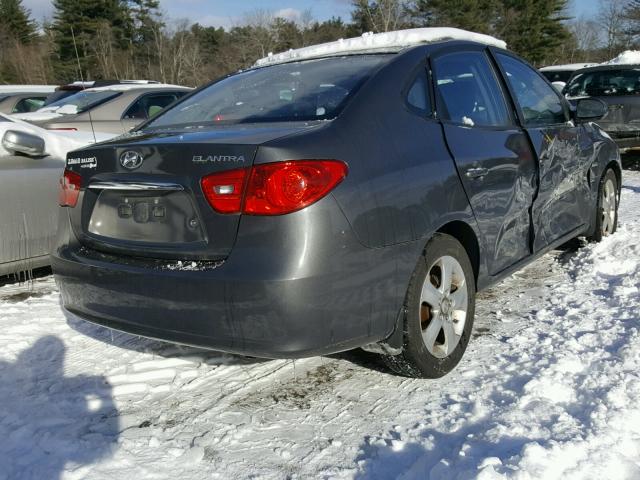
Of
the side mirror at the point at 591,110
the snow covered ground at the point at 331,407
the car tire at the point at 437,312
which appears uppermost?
the side mirror at the point at 591,110

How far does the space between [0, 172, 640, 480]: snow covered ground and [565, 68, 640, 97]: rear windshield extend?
714 centimetres

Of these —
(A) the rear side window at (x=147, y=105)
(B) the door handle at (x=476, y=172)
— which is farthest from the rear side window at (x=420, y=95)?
(A) the rear side window at (x=147, y=105)

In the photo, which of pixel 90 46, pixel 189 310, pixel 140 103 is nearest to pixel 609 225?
pixel 189 310

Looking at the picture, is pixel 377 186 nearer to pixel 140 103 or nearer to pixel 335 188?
pixel 335 188

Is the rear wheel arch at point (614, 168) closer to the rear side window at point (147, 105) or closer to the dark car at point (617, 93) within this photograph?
the dark car at point (617, 93)

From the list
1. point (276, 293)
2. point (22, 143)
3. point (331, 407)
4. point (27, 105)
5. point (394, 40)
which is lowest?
point (331, 407)

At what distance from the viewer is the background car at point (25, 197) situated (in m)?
4.38

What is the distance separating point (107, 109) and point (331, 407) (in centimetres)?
586

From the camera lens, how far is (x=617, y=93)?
9.84 m

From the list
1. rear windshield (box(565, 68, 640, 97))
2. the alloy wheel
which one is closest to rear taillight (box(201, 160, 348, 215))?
the alloy wheel

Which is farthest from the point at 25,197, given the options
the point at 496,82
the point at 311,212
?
the point at 496,82

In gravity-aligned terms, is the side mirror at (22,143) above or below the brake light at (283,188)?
above

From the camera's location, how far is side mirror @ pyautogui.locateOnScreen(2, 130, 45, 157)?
442 cm

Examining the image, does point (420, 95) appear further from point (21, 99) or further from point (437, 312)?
point (21, 99)
